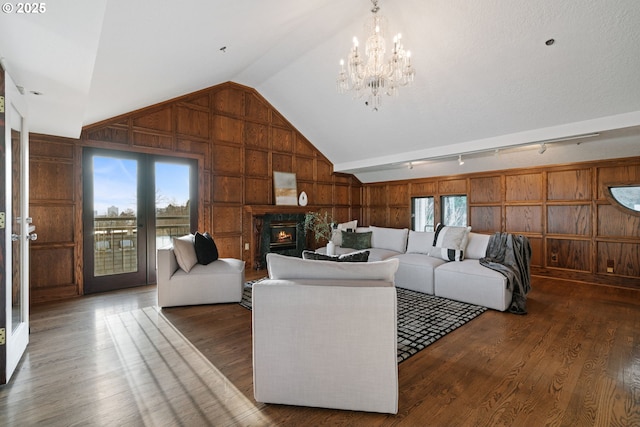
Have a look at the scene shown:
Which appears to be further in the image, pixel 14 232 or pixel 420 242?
pixel 420 242

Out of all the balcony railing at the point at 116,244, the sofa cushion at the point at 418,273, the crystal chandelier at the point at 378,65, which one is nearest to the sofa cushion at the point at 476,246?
the sofa cushion at the point at 418,273

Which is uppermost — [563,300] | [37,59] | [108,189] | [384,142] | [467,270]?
[384,142]

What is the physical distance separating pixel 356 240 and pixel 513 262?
2509 millimetres

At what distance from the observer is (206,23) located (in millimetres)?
2430

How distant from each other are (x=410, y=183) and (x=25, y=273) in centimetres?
675

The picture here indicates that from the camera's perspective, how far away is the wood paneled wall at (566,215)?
4375 mm

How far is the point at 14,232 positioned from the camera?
2.15m

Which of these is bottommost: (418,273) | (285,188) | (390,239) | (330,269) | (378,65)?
(418,273)

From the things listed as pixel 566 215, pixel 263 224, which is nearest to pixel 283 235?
pixel 263 224

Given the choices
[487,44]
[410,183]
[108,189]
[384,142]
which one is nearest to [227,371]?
[108,189]

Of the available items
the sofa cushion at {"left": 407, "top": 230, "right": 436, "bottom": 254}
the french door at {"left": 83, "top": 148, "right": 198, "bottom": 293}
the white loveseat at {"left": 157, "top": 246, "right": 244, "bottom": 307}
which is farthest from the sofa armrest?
the sofa cushion at {"left": 407, "top": 230, "right": 436, "bottom": 254}

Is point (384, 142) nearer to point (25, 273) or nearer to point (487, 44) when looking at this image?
point (487, 44)

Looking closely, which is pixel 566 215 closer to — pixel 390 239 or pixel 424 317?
pixel 390 239

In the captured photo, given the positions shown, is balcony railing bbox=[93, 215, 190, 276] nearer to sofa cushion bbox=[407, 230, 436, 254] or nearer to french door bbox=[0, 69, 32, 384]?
french door bbox=[0, 69, 32, 384]
